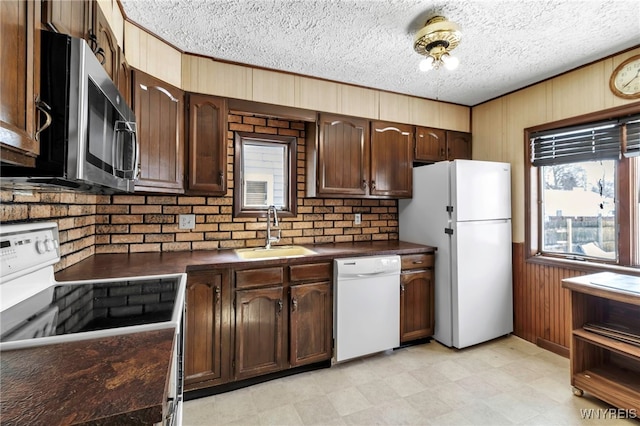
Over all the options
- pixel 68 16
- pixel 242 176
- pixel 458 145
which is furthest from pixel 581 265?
pixel 68 16

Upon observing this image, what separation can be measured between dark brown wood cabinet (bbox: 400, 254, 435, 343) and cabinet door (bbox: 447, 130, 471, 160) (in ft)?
4.12

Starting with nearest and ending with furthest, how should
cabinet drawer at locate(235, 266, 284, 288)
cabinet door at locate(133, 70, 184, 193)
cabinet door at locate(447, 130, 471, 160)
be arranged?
1. cabinet door at locate(133, 70, 184, 193)
2. cabinet drawer at locate(235, 266, 284, 288)
3. cabinet door at locate(447, 130, 471, 160)

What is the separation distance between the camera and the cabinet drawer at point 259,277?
6.81 ft

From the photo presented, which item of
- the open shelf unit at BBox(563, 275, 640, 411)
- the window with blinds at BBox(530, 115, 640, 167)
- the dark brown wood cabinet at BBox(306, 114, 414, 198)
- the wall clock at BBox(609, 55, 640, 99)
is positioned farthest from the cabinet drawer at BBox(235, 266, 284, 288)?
the wall clock at BBox(609, 55, 640, 99)

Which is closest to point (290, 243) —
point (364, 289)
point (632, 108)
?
point (364, 289)

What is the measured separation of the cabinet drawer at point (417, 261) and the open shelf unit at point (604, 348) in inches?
38.7

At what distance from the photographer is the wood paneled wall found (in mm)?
2570

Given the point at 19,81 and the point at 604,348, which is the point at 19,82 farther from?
the point at 604,348

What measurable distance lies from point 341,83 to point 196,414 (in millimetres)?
2810

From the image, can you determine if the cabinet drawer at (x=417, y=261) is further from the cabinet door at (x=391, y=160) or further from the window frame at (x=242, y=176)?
the window frame at (x=242, y=176)

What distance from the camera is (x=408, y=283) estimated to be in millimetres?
2678

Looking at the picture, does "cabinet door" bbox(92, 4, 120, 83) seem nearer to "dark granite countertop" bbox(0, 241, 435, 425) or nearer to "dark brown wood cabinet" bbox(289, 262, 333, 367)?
"dark granite countertop" bbox(0, 241, 435, 425)

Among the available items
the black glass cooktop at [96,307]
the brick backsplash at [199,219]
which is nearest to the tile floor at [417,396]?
the black glass cooktop at [96,307]

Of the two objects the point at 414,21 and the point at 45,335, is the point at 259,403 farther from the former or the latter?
the point at 414,21
